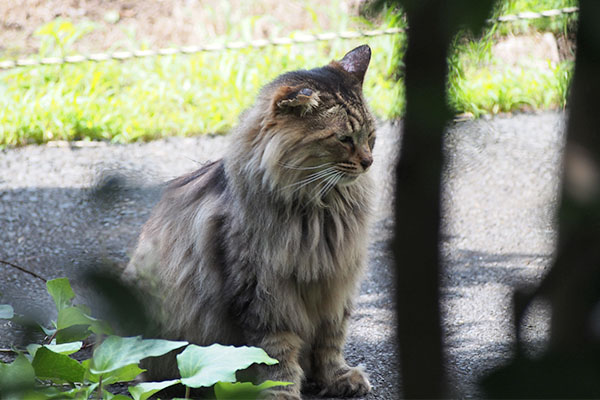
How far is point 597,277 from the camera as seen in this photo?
0.65m

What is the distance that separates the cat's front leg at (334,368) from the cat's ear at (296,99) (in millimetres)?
889

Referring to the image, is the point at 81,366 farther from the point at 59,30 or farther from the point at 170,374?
the point at 59,30

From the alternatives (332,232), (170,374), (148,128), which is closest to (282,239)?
(332,232)

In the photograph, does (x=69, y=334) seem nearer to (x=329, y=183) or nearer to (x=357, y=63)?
(x=329, y=183)

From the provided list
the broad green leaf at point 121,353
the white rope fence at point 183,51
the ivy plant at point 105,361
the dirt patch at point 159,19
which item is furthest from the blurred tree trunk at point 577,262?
the dirt patch at point 159,19

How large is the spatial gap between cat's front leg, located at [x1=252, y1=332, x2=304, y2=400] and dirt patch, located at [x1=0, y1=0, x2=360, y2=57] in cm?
530

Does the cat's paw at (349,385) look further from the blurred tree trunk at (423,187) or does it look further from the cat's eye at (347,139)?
the blurred tree trunk at (423,187)

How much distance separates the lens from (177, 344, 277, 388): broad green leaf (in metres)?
2.26

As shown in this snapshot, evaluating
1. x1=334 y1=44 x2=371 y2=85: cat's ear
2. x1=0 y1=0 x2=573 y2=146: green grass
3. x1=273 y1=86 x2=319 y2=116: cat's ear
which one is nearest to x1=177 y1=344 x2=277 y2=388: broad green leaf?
x1=273 y1=86 x2=319 y2=116: cat's ear

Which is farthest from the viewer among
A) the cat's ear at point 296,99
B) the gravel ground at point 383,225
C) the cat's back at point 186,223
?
the gravel ground at point 383,225

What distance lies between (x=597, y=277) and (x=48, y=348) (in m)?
2.14

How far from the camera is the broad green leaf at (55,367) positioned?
7.92ft

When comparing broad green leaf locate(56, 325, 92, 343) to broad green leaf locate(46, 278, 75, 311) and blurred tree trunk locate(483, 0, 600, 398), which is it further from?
blurred tree trunk locate(483, 0, 600, 398)

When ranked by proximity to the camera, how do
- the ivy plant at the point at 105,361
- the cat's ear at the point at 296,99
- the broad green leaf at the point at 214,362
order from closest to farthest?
1. the ivy plant at the point at 105,361
2. the broad green leaf at the point at 214,362
3. the cat's ear at the point at 296,99
